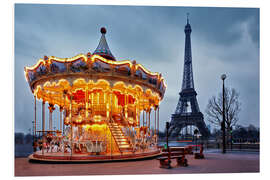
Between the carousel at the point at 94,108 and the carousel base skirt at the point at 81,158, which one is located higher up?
the carousel at the point at 94,108

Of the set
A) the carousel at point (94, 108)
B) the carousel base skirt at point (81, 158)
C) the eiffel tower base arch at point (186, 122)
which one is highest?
the carousel at point (94, 108)

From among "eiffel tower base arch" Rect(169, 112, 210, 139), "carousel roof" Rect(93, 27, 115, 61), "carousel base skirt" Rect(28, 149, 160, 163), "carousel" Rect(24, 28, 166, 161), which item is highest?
"carousel roof" Rect(93, 27, 115, 61)

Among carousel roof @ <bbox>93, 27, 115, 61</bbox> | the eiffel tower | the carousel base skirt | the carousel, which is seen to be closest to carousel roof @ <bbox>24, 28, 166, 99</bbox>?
the carousel

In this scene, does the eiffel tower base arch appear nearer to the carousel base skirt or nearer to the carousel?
the carousel

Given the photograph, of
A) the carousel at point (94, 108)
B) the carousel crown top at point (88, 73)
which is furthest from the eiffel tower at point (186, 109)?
the carousel crown top at point (88, 73)

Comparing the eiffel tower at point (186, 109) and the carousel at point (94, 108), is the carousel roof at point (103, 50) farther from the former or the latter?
the eiffel tower at point (186, 109)
